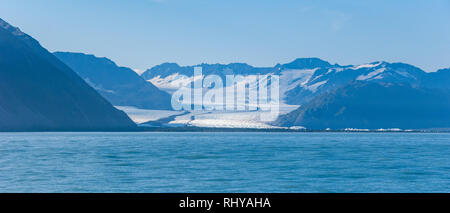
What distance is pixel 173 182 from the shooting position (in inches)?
1917

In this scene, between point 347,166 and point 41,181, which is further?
point 347,166

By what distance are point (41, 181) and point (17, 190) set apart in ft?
20.7

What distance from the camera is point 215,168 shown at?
208ft

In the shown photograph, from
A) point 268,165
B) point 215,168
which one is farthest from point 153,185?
point 268,165

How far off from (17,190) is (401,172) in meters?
34.9
